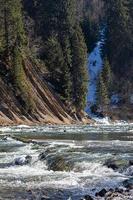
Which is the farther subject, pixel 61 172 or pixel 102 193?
pixel 61 172

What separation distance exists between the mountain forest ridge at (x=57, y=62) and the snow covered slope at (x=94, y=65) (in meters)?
1.83

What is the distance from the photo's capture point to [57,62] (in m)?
106

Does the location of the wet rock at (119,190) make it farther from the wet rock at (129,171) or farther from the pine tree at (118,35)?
the pine tree at (118,35)

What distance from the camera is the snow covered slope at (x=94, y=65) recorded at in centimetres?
12319

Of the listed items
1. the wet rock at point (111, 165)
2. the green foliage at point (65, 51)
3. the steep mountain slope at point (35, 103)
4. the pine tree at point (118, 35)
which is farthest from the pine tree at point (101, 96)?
the wet rock at point (111, 165)

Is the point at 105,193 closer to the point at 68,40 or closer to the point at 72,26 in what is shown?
the point at 68,40

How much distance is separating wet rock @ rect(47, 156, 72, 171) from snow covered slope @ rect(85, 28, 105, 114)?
8114cm

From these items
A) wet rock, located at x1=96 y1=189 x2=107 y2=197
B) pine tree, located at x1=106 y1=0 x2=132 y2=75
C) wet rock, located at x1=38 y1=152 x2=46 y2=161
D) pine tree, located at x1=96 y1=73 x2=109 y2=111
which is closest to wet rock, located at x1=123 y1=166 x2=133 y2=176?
wet rock, located at x1=96 y1=189 x2=107 y2=197

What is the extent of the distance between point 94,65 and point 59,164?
102 m

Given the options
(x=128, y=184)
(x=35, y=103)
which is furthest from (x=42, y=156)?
(x=35, y=103)

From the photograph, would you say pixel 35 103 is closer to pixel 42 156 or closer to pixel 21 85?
pixel 21 85

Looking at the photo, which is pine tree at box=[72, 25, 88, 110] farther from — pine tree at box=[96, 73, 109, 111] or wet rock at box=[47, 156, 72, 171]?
wet rock at box=[47, 156, 72, 171]

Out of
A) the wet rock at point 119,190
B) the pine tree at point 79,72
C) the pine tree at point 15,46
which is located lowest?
the pine tree at point 79,72

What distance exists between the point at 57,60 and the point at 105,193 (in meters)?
82.9
